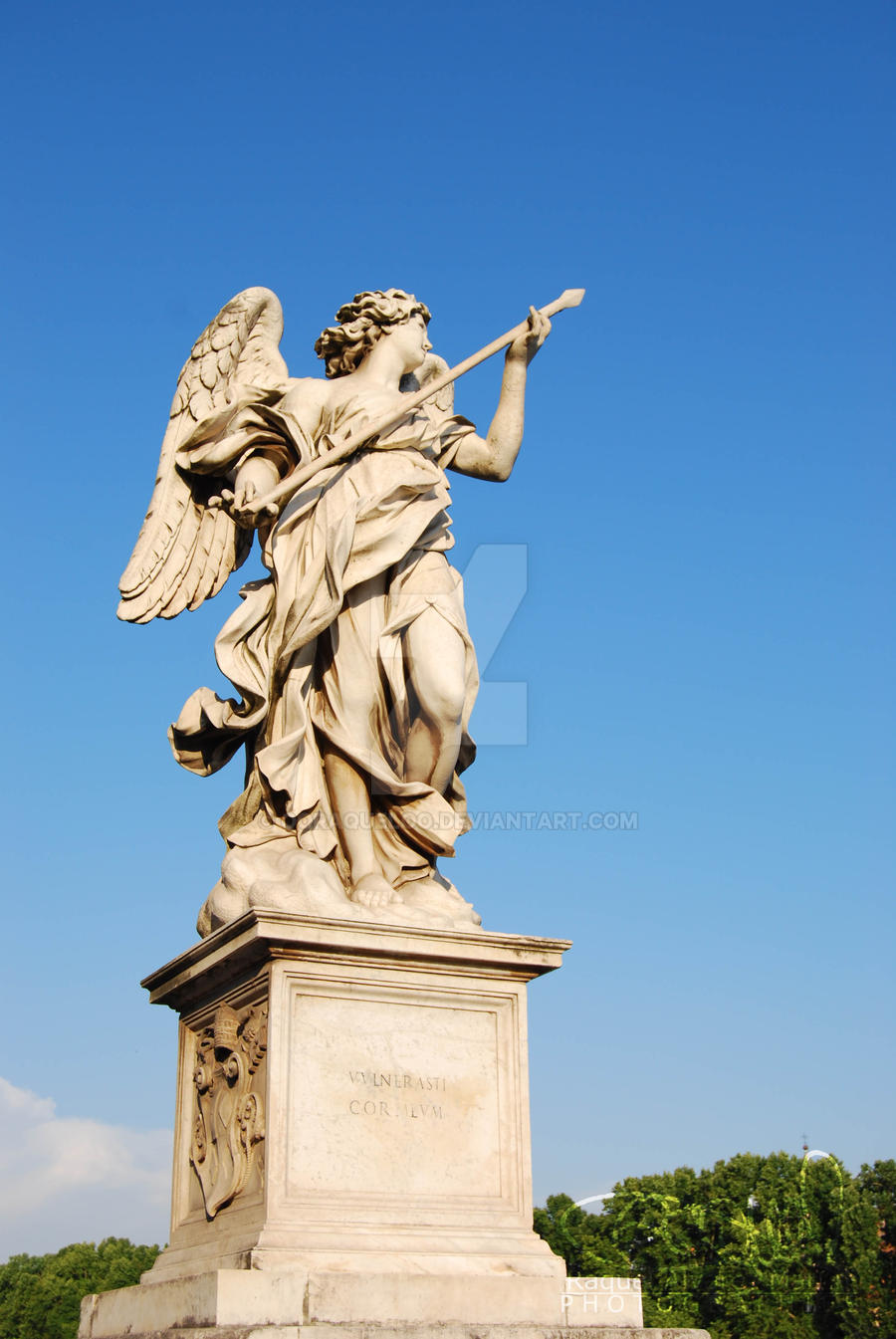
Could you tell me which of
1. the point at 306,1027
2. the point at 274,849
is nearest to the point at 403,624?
the point at 274,849

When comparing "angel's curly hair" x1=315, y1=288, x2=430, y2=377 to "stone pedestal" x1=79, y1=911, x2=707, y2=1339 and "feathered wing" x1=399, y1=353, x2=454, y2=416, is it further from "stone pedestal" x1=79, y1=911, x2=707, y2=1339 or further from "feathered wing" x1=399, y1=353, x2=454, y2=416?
"stone pedestal" x1=79, y1=911, x2=707, y2=1339

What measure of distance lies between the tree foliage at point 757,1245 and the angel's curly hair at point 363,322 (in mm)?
34165

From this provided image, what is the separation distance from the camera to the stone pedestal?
209 inches

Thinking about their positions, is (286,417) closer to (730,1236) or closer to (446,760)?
(446,760)

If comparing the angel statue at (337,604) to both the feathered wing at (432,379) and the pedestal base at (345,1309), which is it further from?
the pedestal base at (345,1309)

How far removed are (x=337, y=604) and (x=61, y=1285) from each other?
58599 mm

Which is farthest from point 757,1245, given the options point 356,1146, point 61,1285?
point 356,1146

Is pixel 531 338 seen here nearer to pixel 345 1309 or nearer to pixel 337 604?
pixel 337 604

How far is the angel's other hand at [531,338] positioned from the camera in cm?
767

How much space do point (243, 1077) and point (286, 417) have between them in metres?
3.44

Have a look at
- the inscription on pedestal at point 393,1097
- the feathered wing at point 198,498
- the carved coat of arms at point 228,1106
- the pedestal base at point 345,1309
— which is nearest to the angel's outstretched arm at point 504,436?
the feathered wing at point 198,498

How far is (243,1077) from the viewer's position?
598 centimetres

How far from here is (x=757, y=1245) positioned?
39.3m

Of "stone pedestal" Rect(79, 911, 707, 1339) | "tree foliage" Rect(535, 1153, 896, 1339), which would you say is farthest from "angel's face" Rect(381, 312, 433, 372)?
"tree foliage" Rect(535, 1153, 896, 1339)
